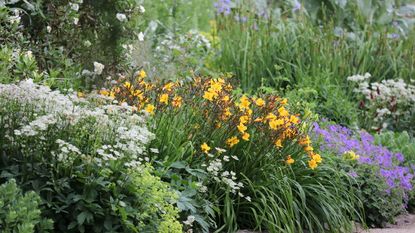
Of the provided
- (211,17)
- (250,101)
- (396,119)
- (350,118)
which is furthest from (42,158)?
(211,17)

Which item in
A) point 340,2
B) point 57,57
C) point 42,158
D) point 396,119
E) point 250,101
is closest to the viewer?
point 42,158

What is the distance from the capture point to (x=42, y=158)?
4141mm

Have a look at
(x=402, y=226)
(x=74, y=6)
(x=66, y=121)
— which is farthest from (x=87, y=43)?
(x=402, y=226)

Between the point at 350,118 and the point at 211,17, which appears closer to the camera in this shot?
the point at 350,118

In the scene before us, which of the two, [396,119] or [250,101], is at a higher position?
[250,101]

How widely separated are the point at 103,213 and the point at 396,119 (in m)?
5.12

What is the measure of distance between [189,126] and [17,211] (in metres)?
1.89

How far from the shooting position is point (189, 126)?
5410 millimetres

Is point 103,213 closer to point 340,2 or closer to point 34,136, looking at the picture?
→ point 34,136

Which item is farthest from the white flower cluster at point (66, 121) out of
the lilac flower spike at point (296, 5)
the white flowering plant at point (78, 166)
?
→ the lilac flower spike at point (296, 5)

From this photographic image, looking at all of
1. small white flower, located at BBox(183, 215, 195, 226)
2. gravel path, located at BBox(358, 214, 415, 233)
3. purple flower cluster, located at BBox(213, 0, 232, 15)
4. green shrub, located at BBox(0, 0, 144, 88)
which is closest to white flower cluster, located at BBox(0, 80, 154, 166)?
small white flower, located at BBox(183, 215, 195, 226)

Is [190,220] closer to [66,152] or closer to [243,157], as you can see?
[66,152]

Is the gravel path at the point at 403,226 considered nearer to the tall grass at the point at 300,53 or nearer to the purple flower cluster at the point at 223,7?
the tall grass at the point at 300,53

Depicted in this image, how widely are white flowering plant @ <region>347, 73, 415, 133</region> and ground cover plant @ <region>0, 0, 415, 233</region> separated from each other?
0.06 ft
